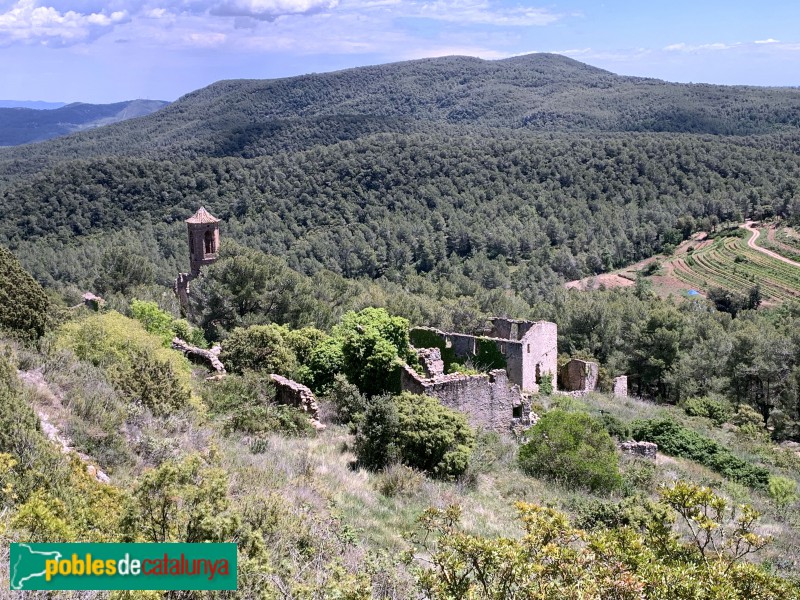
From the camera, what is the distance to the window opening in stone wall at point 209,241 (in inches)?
1280

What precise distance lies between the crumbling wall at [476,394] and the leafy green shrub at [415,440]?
2.55 meters

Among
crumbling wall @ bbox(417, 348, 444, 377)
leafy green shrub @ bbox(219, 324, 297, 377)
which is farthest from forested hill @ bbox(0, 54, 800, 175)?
crumbling wall @ bbox(417, 348, 444, 377)

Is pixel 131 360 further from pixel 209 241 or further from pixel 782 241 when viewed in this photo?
pixel 782 241

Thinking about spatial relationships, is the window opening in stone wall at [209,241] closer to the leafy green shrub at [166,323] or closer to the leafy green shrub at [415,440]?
the leafy green shrub at [166,323]

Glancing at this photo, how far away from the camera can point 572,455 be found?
12797mm

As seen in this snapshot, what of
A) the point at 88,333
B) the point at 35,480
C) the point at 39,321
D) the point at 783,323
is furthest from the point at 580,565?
the point at 783,323

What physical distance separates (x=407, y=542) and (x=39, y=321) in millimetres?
9174

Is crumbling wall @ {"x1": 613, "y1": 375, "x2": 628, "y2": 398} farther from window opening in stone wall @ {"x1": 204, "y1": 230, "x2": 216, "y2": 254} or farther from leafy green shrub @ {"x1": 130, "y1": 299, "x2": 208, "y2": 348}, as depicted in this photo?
window opening in stone wall @ {"x1": 204, "y1": 230, "x2": 216, "y2": 254}

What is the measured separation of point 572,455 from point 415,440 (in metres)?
3.53

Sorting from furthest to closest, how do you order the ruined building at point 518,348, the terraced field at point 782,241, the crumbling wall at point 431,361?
the terraced field at point 782,241 → the ruined building at point 518,348 → the crumbling wall at point 431,361

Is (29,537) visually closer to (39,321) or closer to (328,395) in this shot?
(39,321)

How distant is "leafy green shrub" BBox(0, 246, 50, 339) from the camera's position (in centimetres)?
1209

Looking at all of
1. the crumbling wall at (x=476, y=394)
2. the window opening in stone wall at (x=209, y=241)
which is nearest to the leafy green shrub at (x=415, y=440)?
the crumbling wall at (x=476, y=394)

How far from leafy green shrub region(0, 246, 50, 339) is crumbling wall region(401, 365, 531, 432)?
8.06 m
